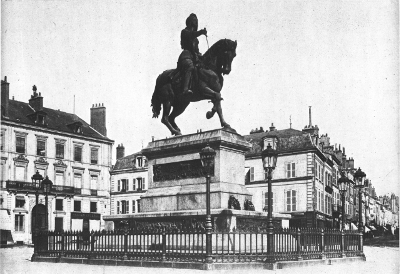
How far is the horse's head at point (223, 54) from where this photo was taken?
16.8 meters

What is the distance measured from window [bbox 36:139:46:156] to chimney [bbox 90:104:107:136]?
8017 millimetres

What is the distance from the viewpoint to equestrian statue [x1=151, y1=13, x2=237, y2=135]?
16797mm

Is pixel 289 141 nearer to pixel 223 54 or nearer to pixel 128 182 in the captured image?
pixel 128 182

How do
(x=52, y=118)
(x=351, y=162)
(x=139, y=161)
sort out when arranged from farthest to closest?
(x=351, y=162) < (x=139, y=161) < (x=52, y=118)

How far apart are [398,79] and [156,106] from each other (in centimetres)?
844

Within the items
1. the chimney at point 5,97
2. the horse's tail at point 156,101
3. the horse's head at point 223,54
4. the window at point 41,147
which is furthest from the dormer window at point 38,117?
the horse's head at point 223,54

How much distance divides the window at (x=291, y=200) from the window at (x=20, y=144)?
78.9 ft

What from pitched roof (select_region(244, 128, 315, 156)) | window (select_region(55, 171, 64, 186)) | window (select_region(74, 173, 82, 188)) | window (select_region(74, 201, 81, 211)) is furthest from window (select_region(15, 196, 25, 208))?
pitched roof (select_region(244, 128, 315, 156))

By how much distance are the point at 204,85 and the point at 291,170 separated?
33.3 meters

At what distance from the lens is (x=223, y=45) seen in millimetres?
16766

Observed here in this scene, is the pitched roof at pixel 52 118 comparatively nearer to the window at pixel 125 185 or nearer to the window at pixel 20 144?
the window at pixel 20 144

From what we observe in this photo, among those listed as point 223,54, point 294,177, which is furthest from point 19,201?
point 223,54

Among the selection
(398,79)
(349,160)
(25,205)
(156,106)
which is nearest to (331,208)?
(349,160)

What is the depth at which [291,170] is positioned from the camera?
161ft
